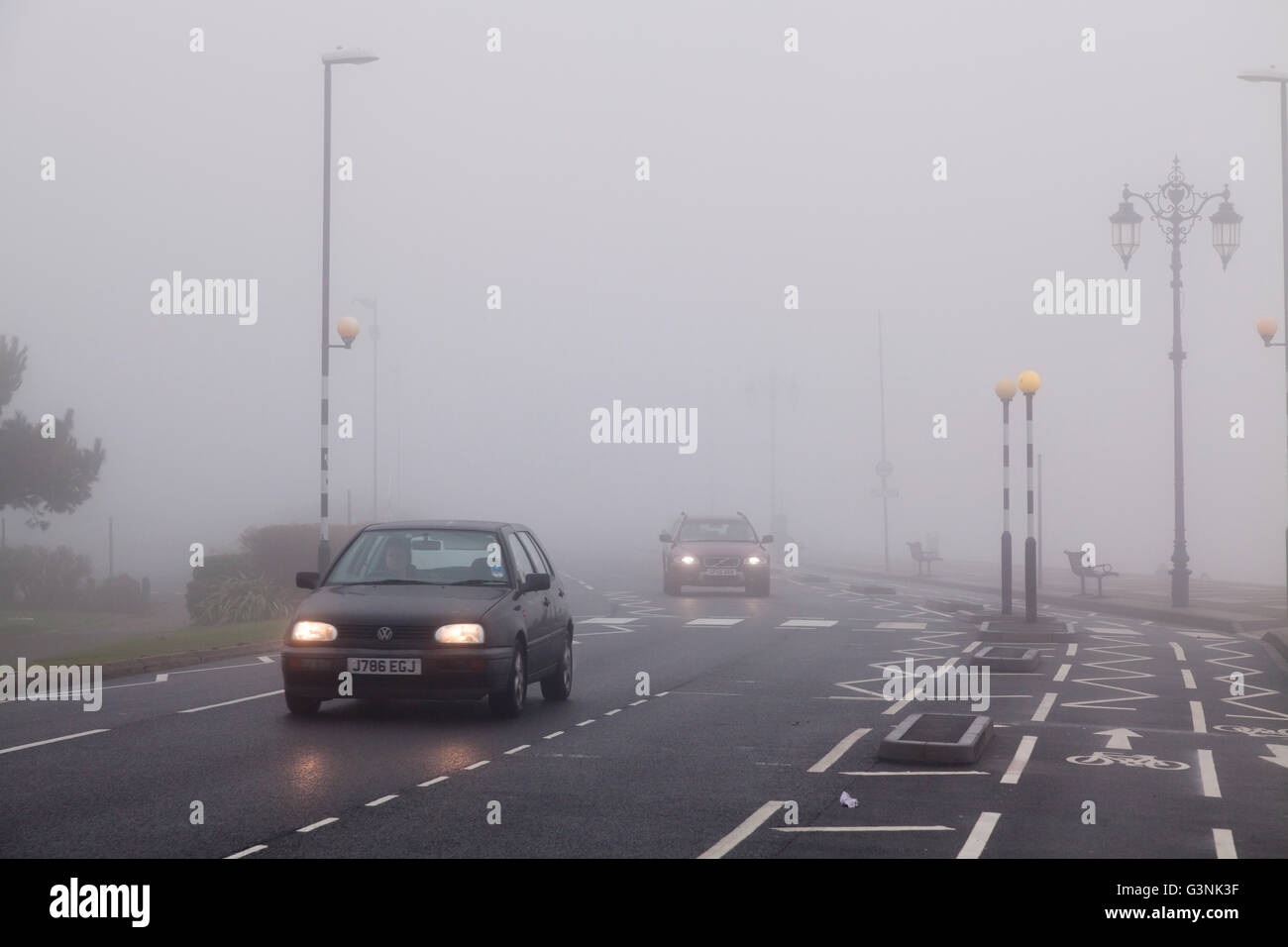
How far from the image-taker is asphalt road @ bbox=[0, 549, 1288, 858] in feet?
25.8

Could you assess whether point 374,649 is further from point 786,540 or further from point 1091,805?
point 786,540

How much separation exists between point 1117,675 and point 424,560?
28.6 feet

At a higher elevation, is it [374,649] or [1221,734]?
[374,649]

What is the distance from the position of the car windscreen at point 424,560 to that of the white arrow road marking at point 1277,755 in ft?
20.9

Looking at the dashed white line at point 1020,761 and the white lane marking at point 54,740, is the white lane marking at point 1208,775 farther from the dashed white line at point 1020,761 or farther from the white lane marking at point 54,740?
the white lane marking at point 54,740

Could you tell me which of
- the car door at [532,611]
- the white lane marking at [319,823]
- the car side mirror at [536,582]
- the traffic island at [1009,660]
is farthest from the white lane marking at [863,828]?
the traffic island at [1009,660]

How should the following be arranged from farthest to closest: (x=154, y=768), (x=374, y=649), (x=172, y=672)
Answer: (x=172, y=672)
(x=374, y=649)
(x=154, y=768)

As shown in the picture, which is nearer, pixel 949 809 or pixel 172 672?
pixel 949 809

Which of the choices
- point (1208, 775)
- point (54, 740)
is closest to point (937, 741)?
point (1208, 775)

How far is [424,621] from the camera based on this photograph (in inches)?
476

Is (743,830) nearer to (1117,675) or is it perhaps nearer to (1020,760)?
(1020,760)

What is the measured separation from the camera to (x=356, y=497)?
81.1 metres

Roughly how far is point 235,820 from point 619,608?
71.8 feet
